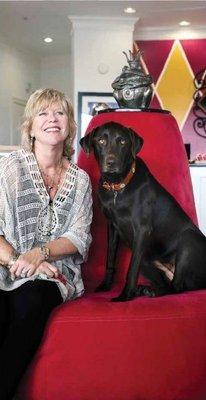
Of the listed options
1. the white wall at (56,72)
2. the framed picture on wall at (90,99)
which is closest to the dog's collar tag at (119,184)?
the framed picture on wall at (90,99)

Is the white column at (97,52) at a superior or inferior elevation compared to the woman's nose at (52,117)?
superior

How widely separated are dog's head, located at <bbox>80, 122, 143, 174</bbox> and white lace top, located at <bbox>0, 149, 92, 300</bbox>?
→ 0.48 ft

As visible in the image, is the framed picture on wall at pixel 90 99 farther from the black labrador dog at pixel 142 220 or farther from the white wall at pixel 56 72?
the black labrador dog at pixel 142 220

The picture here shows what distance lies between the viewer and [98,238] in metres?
2.21

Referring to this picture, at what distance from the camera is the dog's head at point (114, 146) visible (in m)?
1.81

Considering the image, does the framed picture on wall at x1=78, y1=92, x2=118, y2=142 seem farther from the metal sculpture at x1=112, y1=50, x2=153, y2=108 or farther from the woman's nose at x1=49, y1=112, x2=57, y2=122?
the woman's nose at x1=49, y1=112, x2=57, y2=122

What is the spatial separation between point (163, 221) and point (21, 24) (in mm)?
6573

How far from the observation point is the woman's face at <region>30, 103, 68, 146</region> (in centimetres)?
183

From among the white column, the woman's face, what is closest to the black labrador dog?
the woman's face

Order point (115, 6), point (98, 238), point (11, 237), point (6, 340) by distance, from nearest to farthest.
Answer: point (6, 340) → point (11, 237) → point (98, 238) → point (115, 6)

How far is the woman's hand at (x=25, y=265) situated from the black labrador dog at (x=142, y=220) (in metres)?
0.32

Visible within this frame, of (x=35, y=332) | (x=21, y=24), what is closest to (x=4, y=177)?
(x=35, y=332)

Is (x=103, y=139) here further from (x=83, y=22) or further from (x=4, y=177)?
(x=83, y=22)

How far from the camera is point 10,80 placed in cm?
894
